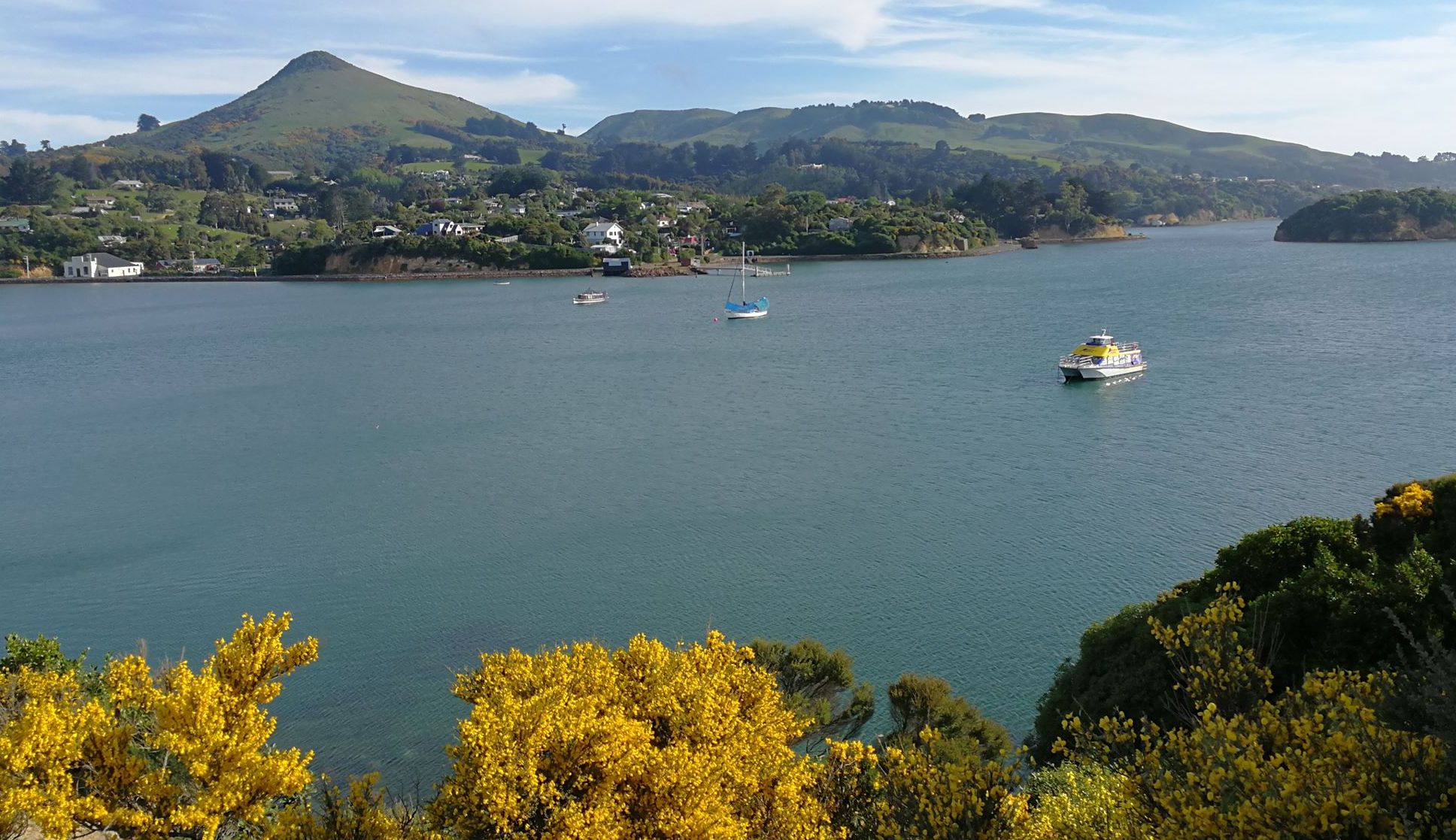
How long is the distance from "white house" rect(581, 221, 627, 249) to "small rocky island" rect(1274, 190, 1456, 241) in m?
57.3

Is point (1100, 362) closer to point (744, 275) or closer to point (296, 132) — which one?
point (744, 275)

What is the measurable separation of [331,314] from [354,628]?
134 ft

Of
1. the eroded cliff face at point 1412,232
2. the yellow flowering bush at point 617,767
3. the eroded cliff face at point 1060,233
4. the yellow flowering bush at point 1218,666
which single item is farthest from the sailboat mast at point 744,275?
the eroded cliff face at point 1412,232

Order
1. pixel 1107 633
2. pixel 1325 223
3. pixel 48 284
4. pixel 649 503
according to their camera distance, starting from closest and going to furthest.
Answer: pixel 1107 633 < pixel 649 503 < pixel 48 284 < pixel 1325 223

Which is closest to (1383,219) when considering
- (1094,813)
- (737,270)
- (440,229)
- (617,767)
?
(737,270)

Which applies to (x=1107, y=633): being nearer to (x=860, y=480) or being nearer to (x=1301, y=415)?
(x=860, y=480)

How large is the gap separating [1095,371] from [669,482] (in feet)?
45.1

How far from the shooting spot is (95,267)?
7388cm

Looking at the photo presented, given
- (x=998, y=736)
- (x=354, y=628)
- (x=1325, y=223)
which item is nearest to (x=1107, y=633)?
(x=998, y=736)

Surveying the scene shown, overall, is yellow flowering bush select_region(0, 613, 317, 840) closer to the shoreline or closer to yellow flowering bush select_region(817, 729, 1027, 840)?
yellow flowering bush select_region(817, 729, 1027, 840)

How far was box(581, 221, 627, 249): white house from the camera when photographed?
2926 inches

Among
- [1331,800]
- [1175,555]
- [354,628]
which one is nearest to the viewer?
[1331,800]

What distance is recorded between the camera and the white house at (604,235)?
74312 millimetres

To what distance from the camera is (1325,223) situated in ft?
284
